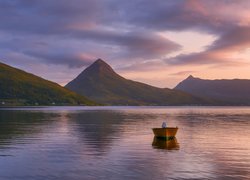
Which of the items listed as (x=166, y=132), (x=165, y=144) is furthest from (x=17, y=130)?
(x=165, y=144)

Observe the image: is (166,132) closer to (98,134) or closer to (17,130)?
(98,134)

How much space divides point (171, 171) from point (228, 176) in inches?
207

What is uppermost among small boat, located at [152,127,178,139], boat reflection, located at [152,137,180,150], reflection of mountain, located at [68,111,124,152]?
small boat, located at [152,127,178,139]

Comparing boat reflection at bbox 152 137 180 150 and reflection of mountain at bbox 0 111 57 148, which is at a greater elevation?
reflection of mountain at bbox 0 111 57 148

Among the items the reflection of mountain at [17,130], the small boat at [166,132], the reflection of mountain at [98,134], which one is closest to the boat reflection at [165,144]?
the small boat at [166,132]

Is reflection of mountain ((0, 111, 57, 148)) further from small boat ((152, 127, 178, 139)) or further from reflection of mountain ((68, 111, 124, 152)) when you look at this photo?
small boat ((152, 127, 178, 139))

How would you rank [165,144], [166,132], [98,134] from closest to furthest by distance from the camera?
[165,144]
[166,132]
[98,134]

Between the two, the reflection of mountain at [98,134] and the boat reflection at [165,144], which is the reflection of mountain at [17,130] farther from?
the boat reflection at [165,144]

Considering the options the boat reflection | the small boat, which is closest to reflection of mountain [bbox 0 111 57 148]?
the boat reflection

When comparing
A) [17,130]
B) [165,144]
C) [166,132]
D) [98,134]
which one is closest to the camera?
[165,144]

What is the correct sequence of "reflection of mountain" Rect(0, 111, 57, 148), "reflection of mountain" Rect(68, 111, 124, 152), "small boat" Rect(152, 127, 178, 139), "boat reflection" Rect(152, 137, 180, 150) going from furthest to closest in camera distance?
1. "small boat" Rect(152, 127, 178, 139)
2. "reflection of mountain" Rect(0, 111, 57, 148)
3. "reflection of mountain" Rect(68, 111, 124, 152)
4. "boat reflection" Rect(152, 137, 180, 150)

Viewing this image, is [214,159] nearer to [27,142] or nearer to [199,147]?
[199,147]

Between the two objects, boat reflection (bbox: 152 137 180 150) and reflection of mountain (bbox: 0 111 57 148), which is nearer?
boat reflection (bbox: 152 137 180 150)

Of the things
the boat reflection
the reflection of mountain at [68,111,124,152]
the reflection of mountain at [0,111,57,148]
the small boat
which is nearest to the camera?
the boat reflection
